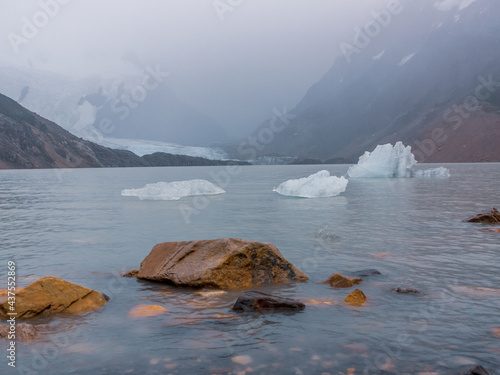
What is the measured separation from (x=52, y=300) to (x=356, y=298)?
16.3 ft

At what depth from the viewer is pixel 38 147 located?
137000 mm

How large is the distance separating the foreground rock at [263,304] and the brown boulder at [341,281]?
60.2 inches

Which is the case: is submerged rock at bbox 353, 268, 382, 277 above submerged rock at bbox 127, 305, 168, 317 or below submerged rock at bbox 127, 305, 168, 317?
above

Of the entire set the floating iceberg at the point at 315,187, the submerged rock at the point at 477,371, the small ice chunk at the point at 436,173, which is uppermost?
the small ice chunk at the point at 436,173

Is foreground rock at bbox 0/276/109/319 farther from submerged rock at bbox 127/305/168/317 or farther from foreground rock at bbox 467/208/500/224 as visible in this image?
foreground rock at bbox 467/208/500/224

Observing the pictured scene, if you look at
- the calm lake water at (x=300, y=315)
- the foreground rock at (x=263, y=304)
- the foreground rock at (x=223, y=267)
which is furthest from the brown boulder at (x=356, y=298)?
the foreground rock at (x=223, y=267)

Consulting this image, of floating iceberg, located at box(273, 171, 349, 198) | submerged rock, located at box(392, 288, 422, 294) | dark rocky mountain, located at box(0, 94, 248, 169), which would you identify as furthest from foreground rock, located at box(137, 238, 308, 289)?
dark rocky mountain, located at box(0, 94, 248, 169)

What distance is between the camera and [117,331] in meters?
6.36

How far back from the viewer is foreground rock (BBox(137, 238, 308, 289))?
341 inches

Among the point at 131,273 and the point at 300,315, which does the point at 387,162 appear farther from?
the point at 300,315

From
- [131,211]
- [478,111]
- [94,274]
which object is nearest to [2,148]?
[131,211]

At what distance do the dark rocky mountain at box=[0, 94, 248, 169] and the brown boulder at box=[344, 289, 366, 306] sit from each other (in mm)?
133323

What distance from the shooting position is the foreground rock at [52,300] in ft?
22.7

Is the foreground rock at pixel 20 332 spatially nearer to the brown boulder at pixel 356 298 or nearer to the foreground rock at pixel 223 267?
the foreground rock at pixel 223 267
